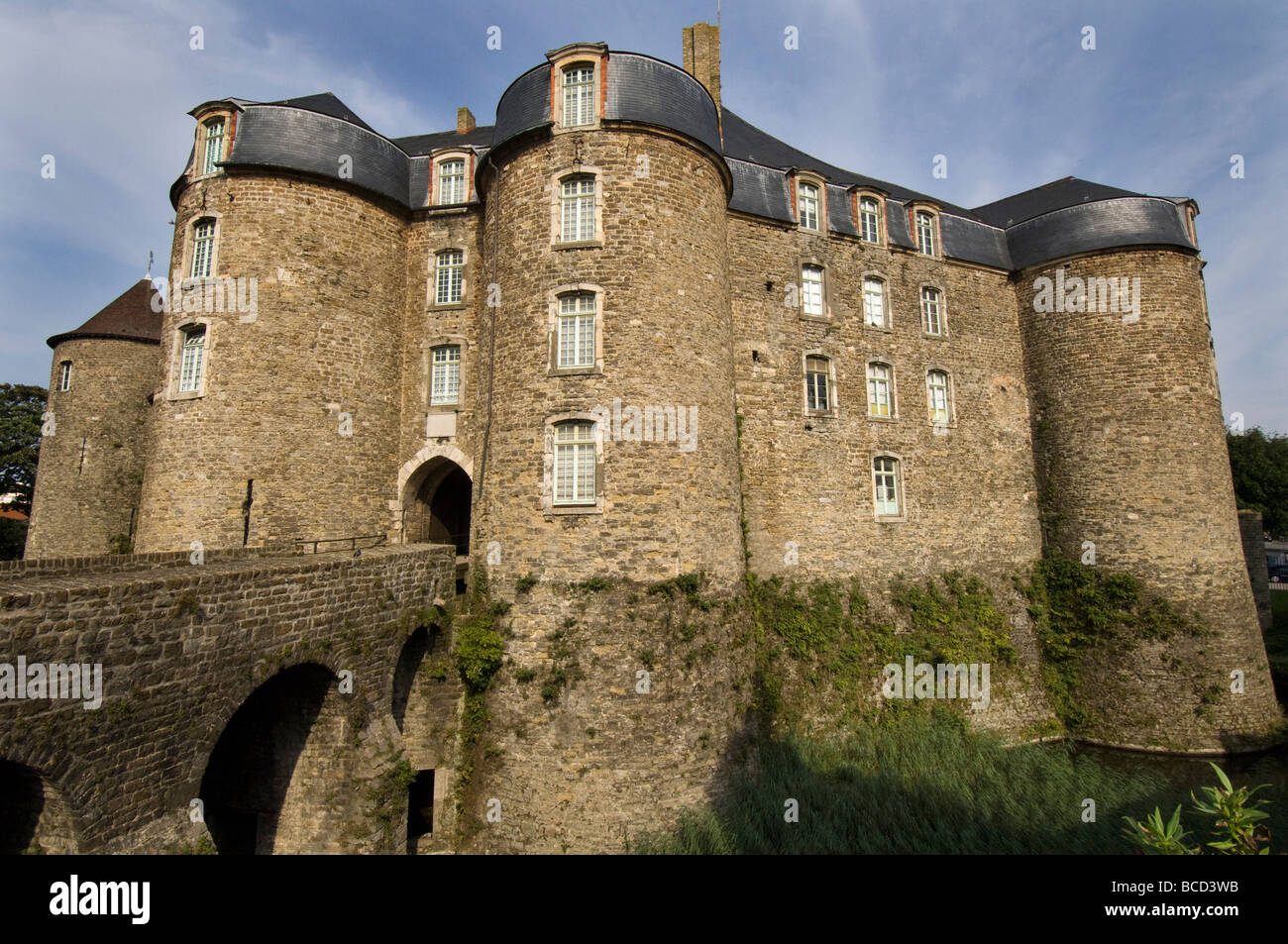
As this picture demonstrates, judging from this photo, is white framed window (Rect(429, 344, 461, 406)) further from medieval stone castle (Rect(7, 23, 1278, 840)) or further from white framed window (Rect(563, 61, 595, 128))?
white framed window (Rect(563, 61, 595, 128))

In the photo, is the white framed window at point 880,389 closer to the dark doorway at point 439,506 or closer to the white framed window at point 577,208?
the white framed window at point 577,208

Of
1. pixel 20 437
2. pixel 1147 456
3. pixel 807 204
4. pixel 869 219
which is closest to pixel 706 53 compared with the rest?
pixel 807 204

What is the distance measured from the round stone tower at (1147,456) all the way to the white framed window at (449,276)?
49.7 feet

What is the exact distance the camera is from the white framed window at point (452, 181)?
14.3m

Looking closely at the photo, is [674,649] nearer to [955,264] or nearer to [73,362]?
[955,264]

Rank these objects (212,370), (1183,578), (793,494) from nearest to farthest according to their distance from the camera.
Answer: (212,370), (793,494), (1183,578)

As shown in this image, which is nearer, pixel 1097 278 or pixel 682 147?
pixel 682 147

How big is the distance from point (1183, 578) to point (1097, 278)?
7791mm

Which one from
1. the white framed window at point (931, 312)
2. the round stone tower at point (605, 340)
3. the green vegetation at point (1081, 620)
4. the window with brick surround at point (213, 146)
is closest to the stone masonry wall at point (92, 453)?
the window with brick surround at point (213, 146)

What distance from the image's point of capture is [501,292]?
12141 millimetres

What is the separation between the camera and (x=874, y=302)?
54.5 ft
